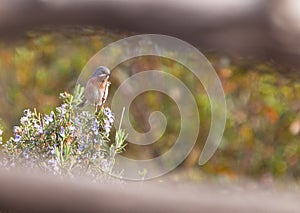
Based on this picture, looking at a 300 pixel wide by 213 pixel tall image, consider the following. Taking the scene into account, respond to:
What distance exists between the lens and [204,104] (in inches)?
76.8

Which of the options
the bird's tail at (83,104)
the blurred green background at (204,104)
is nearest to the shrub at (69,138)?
the bird's tail at (83,104)

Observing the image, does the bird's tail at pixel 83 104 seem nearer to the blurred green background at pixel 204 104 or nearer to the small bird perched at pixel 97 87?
the small bird perched at pixel 97 87

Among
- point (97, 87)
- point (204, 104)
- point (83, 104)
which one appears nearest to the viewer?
point (97, 87)

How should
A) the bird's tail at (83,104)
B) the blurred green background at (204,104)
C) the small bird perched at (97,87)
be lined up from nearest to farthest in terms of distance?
1. the small bird perched at (97,87)
2. the bird's tail at (83,104)
3. the blurred green background at (204,104)

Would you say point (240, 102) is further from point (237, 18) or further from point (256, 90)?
point (237, 18)

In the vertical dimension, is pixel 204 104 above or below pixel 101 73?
above

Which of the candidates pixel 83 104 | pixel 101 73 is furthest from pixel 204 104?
pixel 101 73

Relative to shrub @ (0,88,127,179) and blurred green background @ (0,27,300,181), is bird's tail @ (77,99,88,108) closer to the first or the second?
shrub @ (0,88,127,179)

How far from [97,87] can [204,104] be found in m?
0.69

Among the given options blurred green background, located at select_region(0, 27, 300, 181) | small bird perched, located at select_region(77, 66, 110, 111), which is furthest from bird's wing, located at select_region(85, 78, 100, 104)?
blurred green background, located at select_region(0, 27, 300, 181)

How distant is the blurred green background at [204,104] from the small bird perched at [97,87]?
0.67 feet

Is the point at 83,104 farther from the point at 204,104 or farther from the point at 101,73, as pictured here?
the point at 204,104

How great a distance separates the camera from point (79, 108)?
1.48 metres

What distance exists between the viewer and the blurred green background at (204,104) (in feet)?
5.55
